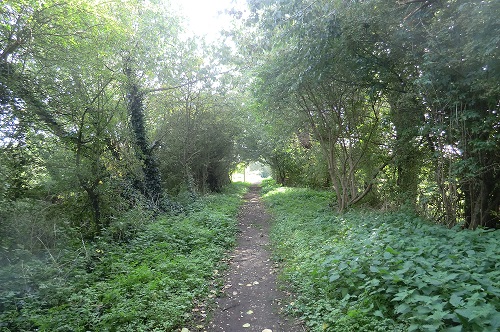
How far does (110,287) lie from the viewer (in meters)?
5.12

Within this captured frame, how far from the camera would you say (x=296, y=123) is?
13531 mm

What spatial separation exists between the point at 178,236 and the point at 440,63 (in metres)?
8.03

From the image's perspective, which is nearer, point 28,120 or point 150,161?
point 28,120

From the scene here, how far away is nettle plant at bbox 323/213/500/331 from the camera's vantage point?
298 cm

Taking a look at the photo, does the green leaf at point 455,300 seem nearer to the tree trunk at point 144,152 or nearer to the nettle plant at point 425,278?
the nettle plant at point 425,278

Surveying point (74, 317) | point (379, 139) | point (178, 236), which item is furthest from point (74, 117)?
point (379, 139)

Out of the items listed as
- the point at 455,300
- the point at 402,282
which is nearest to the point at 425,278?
the point at 402,282

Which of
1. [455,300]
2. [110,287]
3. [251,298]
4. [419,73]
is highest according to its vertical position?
[419,73]

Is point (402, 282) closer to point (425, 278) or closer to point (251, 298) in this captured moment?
point (425, 278)

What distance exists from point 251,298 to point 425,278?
3063 mm

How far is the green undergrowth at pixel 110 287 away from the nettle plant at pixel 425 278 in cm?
271

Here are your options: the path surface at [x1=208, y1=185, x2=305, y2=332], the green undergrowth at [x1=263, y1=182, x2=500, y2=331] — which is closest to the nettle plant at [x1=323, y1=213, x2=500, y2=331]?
the green undergrowth at [x1=263, y1=182, x2=500, y2=331]

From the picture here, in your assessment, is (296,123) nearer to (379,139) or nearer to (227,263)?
(379,139)

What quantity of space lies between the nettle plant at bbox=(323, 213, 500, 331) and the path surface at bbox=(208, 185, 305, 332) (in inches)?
43.1
